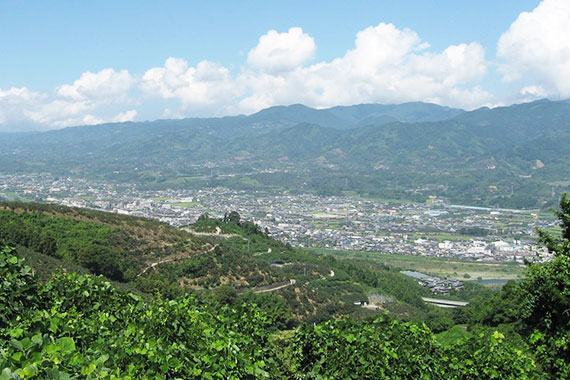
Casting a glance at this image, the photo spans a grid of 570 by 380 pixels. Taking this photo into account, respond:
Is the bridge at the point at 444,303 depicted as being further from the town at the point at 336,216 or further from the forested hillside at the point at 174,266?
the town at the point at 336,216

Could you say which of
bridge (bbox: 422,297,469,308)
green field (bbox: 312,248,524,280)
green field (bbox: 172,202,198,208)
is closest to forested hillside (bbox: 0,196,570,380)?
bridge (bbox: 422,297,469,308)

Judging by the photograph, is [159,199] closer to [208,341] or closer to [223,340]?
[208,341]

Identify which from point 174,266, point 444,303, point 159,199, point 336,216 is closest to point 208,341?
point 174,266

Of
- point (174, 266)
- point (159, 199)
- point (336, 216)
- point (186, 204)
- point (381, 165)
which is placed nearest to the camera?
point (174, 266)

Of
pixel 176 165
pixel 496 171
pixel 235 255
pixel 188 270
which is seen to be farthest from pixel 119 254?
pixel 176 165

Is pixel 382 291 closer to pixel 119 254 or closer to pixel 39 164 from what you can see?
pixel 119 254

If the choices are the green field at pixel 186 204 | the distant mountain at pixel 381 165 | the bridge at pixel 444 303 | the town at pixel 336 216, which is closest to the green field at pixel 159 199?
the town at pixel 336 216
